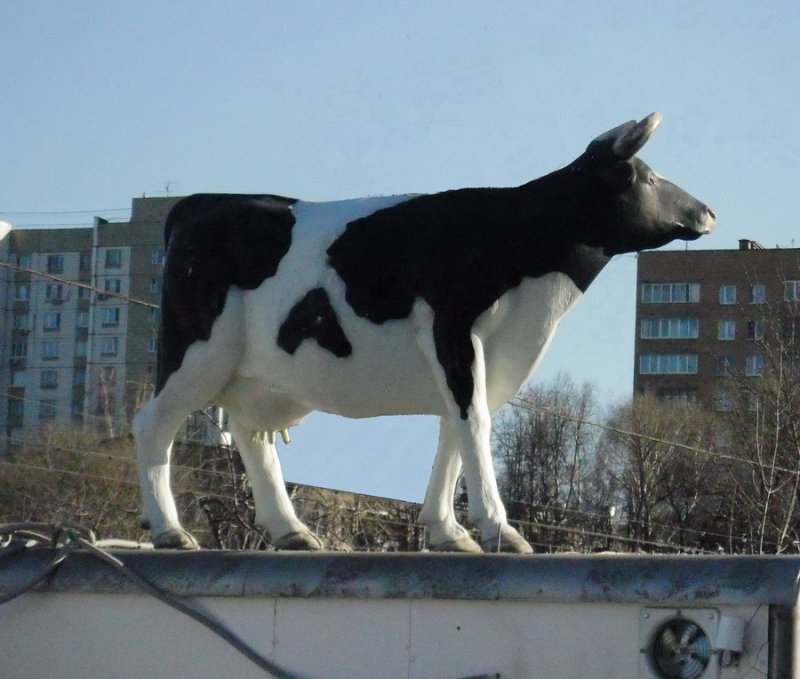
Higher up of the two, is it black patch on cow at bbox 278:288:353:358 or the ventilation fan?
black patch on cow at bbox 278:288:353:358

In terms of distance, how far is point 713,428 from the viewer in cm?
4678

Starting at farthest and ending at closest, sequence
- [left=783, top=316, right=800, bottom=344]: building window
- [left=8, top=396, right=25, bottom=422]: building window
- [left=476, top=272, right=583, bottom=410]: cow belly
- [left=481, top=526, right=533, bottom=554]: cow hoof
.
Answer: [left=8, top=396, right=25, bottom=422]: building window
[left=783, top=316, right=800, bottom=344]: building window
[left=476, top=272, right=583, bottom=410]: cow belly
[left=481, top=526, right=533, bottom=554]: cow hoof

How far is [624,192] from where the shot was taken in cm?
699

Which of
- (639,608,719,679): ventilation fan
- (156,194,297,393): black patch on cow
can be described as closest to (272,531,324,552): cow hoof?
(156,194,297,393): black patch on cow

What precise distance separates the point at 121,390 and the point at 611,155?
194ft

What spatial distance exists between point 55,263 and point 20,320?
3.52 m

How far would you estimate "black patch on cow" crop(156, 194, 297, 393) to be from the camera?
726 cm

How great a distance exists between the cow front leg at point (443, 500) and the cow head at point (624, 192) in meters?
1.09

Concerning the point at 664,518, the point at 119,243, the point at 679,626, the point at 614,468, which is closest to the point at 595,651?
the point at 679,626

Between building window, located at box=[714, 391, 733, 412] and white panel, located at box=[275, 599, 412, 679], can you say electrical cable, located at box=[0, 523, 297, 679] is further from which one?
building window, located at box=[714, 391, 733, 412]

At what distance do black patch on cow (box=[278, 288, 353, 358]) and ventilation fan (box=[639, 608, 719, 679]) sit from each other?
89.3 inches

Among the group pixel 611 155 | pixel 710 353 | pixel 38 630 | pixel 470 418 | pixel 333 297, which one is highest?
pixel 710 353

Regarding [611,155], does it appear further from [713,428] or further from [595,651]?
[713,428]

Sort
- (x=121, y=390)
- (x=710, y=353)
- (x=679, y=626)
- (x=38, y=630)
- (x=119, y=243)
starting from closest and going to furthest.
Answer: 1. (x=679, y=626)
2. (x=38, y=630)
3. (x=121, y=390)
4. (x=710, y=353)
5. (x=119, y=243)
